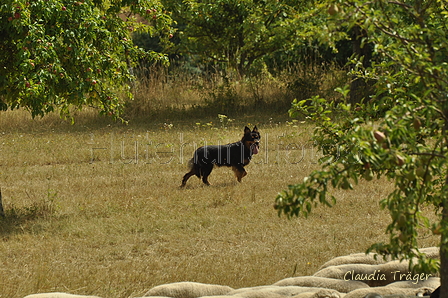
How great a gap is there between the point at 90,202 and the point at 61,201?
1.78ft

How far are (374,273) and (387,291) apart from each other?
0.56 m

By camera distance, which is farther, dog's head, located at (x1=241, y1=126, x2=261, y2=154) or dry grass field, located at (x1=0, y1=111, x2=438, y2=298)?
dog's head, located at (x1=241, y1=126, x2=261, y2=154)

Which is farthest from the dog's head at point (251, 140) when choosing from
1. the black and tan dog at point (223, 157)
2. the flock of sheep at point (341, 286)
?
the flock of sheep at point (341, 286)

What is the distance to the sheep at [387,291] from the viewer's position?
4.52 metres

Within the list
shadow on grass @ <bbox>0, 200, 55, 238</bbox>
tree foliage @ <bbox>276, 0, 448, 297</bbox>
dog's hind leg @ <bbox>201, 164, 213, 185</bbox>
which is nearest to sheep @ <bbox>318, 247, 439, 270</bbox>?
tree foliage @ <bbox>276, 0, 448, 297</bbox>

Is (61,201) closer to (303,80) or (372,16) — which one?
(372,16)

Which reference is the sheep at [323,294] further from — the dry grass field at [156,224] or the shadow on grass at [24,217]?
the shadow on grass at [24,217]

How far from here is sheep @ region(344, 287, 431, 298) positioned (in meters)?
4.52

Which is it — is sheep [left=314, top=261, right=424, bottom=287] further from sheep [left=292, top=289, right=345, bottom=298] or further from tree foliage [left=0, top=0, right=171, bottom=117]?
tree foliage [left=0, top=0, right=171, bottom=117]

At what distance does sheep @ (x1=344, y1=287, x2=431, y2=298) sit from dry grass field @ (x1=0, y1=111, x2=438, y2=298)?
1686 mm

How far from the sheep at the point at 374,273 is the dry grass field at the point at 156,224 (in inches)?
44.3

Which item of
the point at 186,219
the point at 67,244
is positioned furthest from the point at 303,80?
the point at 67,244

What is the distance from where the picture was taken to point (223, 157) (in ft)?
35.3

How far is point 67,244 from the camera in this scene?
299 inches
